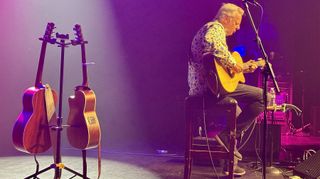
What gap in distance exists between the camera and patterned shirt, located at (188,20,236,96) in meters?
3.73

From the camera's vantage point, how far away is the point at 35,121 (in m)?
3.57

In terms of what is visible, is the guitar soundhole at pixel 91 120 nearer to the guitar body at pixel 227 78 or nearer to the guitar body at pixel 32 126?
the guitar body at pixel 32 126

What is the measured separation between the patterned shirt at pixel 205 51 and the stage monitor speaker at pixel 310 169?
4.46ft

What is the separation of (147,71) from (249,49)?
1.75 meters

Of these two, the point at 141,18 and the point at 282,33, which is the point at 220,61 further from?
the point at 282,33

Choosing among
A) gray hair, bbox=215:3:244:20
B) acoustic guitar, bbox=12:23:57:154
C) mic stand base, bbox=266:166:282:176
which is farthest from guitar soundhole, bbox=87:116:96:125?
mic stand base, bbox=266:166:282:176

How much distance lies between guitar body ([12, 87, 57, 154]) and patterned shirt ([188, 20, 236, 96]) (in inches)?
57.3

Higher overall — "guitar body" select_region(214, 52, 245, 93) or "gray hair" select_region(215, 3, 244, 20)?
"gray hair" select_region(215, 3, 244, 20)

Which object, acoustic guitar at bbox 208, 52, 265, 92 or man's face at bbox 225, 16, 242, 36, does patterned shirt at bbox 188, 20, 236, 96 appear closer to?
acoustic guitar at bbox 208, 52, 265, 92

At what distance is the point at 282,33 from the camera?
748cm

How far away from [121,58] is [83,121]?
3103 millimetres

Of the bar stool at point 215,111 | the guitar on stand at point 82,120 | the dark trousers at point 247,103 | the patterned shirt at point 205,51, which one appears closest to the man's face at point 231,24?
the patterned shirt at point 205,51

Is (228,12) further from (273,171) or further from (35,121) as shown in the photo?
(35,121)

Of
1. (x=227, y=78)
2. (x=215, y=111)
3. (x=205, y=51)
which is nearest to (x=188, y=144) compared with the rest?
(x=215, y=111)
